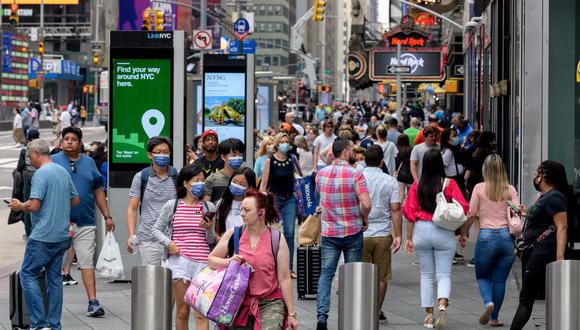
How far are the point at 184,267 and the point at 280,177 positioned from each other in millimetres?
5476

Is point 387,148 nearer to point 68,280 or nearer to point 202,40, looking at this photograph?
point 68,280

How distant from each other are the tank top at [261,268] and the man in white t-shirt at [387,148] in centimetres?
1247

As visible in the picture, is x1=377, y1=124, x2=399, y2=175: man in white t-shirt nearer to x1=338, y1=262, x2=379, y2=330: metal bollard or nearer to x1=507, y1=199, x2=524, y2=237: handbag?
x1=507, y1=199, x2=524, y2=237: handbag

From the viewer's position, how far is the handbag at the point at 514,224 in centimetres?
1146

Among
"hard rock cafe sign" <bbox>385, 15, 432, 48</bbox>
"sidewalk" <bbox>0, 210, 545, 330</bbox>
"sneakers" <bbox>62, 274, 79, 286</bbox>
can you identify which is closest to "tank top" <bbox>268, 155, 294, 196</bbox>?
"sidewalk" <bbox>0, 210, 545, 330</bbox>

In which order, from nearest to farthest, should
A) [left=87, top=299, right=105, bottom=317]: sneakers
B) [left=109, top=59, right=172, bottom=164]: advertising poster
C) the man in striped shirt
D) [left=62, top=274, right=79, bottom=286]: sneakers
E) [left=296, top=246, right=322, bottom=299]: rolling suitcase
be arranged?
the man in striped shirt < [left=87, top=299, right=105, bottom=317]: sneakers < [left=296, top=246, right=322, bottom=299]: rolling suitcase < [left=62, top=274, right=79, bottom=286]: sneakers < [left=109, top=59, right=172, bottom=164]: advertising poster

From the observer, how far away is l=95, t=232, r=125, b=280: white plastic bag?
1223 cm

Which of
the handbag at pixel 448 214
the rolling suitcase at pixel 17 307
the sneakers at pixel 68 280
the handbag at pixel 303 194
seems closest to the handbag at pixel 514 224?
the handbag at pixel 448 214

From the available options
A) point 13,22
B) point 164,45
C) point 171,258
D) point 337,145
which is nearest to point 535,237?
point 337,145

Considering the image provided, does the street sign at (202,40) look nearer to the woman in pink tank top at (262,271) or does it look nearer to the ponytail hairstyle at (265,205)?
the ponytail hairstyle at (265,205)

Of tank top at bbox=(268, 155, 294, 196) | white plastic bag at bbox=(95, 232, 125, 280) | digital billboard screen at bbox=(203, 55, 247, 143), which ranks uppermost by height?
digital billboard screen at bbox=(203, 55, 247, 143)

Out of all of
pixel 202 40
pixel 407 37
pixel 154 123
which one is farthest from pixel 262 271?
pixel 202 40

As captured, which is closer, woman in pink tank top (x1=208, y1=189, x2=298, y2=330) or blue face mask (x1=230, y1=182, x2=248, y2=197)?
woman in pink tank top (x1=208, y1=189, x2=298, y2=330)

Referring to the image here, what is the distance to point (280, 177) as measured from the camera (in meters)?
15.1
